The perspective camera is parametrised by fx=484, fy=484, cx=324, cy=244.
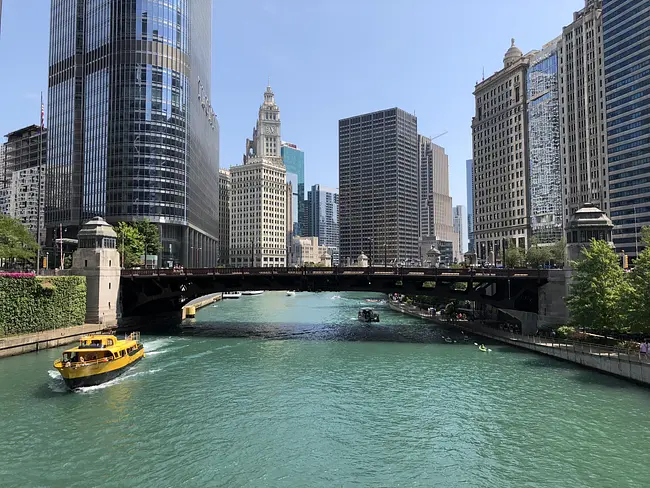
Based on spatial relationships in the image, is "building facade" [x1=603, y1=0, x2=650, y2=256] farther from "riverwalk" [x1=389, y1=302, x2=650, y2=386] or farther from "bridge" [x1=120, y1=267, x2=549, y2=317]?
"riverwalk" [x1=389, y1=302, x2=650, y2=386]

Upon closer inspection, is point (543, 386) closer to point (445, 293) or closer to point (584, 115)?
point (445, 293)

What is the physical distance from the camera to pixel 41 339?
5784 cm

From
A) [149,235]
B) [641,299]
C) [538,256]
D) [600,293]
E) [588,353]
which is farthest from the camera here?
[538,256]

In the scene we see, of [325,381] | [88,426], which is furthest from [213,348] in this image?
[88,426]

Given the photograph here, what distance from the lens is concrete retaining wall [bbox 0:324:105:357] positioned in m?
52.9

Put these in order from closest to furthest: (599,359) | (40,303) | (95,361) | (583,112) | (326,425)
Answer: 1. (326,425)
2. (95,361)
3. (599,359)
4. (40,303)
5. (583,112)

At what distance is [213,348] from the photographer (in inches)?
2466

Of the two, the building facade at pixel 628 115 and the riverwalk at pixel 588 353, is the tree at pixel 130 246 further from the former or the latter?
the building facade at pixel 628 115

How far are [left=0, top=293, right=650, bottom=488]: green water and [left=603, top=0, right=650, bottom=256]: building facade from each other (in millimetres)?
102153

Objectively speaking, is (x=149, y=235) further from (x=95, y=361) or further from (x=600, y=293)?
(x=600, y=293)

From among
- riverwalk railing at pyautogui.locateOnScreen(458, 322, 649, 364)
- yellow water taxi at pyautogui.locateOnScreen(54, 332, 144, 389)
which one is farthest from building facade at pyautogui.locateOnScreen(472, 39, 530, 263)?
yellow water taxi at pyautogui.locateOnScreen(54, 332, 144, 389)

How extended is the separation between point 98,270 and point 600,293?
6655 centimetres

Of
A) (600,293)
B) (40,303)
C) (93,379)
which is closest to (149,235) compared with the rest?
(40,303)

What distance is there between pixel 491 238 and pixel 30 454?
18159cm
